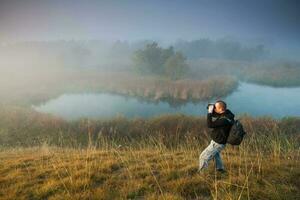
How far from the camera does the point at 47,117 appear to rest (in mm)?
25750

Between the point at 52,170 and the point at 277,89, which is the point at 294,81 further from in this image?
the point at 52,170

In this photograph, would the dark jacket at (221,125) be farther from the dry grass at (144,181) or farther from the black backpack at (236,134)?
the dry grass at (144,181)

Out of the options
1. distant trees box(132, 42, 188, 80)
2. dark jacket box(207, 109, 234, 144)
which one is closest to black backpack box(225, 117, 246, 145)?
dark jacket box(207, 109, 234, 144)

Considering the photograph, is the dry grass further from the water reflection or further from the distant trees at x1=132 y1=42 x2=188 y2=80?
the distant trees at x1=132 y1=42 x2=188 y2=80

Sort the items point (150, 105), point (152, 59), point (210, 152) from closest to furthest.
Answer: point (210, 152), point (150, 105), point (152, 59)

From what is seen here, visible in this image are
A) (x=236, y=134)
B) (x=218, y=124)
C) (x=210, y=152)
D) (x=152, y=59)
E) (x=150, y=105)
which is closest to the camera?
(x=236, y=134)

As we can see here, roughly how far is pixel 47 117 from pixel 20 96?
17351 mm

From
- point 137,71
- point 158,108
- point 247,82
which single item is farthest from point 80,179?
point 247,82

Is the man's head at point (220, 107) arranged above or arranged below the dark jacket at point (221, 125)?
above

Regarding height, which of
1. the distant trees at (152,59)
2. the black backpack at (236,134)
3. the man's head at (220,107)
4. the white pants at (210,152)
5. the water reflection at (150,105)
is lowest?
the water reflection at (150,105)

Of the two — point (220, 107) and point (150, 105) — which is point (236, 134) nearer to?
point (220, 107)

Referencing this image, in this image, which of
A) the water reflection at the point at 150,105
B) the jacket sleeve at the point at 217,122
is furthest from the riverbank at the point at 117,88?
the jacket sleeve at the point at 217,122

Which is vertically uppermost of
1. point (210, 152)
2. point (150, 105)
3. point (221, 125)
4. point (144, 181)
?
point (221, 125)

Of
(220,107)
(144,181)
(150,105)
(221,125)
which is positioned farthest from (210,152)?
(150,105)
